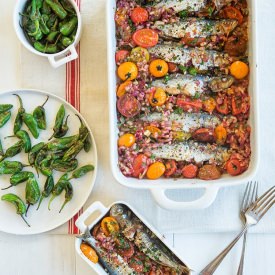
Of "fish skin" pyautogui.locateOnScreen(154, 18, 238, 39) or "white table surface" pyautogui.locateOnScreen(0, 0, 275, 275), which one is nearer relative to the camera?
"fish skin" pyautogui.locateOnScreen(154, 18, 238, 39)

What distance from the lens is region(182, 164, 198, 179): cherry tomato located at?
225cm

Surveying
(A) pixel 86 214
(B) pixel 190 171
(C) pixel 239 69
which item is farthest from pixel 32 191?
(C) pixel 239 69

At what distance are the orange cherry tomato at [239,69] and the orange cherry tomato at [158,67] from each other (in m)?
0.28

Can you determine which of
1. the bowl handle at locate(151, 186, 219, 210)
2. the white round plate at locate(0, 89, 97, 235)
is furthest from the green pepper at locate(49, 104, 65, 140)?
the bowl handle at locate(151, 186, 219, 210)

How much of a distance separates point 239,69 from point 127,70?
1.53 feet

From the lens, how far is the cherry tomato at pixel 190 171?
88.4 inches

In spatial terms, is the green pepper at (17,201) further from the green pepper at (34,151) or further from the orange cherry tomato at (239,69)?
the orange cherry tomato at (239,69)

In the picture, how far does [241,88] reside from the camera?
2.21 m

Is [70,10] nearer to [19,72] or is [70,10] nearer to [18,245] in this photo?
[19,72]

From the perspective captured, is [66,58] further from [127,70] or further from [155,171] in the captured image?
[155,171]

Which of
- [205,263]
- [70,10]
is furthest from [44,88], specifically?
[205,263]

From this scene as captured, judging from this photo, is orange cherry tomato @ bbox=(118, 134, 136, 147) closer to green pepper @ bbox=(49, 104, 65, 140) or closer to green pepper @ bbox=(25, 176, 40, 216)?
green pepper @ bbox=(49, 104, 65, 140)

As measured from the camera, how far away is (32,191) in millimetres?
2383

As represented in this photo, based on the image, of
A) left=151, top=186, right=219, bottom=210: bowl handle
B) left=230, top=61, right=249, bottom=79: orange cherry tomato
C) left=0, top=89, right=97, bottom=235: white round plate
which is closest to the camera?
left=151, top=186, right=219, bottom=210: bowl handle
